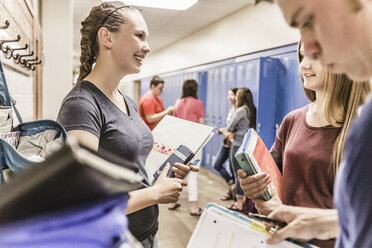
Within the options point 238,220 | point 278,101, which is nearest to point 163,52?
point 278,101

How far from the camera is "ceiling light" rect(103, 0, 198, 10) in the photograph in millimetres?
4834

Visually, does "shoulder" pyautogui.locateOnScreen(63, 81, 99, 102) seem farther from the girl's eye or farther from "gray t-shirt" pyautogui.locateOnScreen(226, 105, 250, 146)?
"gray t-shirt" pyautogui.locateOnScreen(226, 105, 250, 146)

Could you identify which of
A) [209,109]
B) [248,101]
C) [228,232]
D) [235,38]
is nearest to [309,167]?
[228,232]

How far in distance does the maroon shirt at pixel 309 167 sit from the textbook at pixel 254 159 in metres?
0.08

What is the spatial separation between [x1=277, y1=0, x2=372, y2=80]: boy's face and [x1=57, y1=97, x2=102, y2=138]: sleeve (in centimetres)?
68

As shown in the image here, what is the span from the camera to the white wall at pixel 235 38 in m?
4.24

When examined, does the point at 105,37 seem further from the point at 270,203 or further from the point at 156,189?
the point at 270,203

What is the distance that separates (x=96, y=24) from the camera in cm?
119

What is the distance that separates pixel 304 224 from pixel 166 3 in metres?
4.85

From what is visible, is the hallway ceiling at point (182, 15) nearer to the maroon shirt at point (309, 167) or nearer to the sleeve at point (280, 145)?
the sleeve at point (280, 145)

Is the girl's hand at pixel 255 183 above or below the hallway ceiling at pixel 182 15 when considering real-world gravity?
below

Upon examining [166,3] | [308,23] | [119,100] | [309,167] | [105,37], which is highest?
[166,3]

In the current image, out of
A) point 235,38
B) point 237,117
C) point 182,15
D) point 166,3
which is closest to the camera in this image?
point 237,117

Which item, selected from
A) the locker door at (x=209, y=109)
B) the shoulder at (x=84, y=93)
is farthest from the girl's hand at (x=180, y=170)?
the locker door at (x=209, y=109)
